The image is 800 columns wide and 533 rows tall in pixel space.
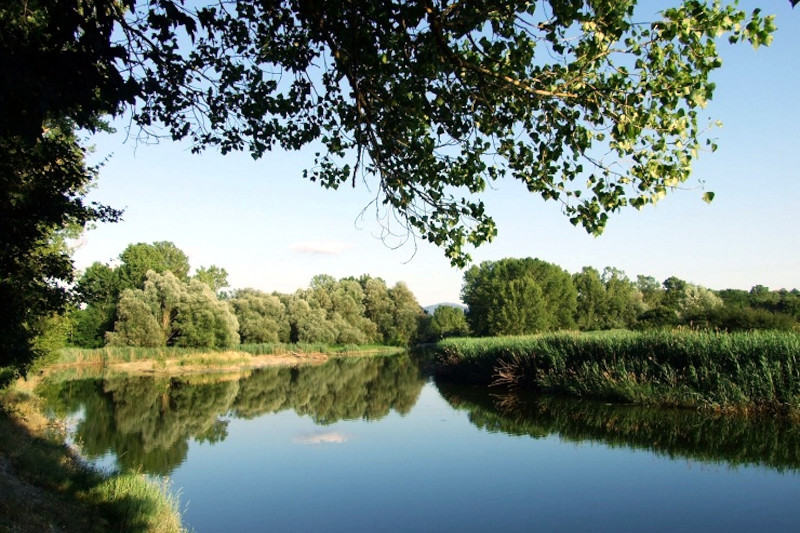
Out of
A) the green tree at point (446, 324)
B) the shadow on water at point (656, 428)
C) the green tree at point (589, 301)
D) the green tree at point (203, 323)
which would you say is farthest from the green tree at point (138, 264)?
the green tree at point (589, 301)

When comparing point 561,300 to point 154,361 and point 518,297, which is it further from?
point 154,361

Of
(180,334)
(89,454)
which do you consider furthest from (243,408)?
(180,334)

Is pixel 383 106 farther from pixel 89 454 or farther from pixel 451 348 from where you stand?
pixel 451 348

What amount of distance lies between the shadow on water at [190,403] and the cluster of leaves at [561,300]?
21.9 m

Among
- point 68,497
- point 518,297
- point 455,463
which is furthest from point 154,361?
point 518,297

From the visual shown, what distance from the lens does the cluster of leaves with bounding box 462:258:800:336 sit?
5534 cm

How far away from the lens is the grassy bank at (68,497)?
636 cm

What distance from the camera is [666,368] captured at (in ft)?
60.2

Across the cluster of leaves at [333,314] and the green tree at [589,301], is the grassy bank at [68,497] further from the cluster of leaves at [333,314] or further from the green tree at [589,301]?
the green tree at [589,301]

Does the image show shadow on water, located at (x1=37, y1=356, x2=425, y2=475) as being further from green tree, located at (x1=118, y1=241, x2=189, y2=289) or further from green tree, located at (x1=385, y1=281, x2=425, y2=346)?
green tree, located at (x1=385, y1=281, x2=425, y2=346)

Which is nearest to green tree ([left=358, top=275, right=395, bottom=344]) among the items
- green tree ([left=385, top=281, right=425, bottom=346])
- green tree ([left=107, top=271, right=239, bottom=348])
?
green tree ([left=385, top=281, right=425, bottom=346])

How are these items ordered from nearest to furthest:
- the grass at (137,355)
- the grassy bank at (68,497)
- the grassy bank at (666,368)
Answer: the grassy bank at (68,497) < the grassy bank at (666,368) < the grass at (137,355)

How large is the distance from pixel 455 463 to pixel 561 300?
55.7 meters

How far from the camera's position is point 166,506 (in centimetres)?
809
